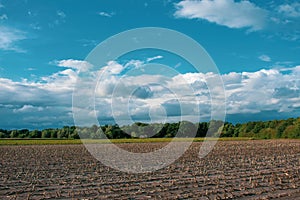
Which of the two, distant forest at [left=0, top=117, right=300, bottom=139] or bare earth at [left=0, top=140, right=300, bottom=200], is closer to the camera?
bare earth at [left=0, top=140, right=300, bottom=200]

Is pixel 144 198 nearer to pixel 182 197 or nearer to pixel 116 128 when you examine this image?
pixel 182 197

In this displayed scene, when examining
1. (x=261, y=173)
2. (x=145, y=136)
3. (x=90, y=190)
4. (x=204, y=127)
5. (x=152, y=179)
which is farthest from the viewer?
(x=204, y=127)

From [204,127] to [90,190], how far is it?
99.5 meters

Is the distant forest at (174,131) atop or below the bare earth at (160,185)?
atop

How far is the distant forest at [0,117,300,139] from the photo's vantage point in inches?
3111

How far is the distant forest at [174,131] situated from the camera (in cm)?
7901

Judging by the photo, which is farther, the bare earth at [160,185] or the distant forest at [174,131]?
the distant forest at [174,131]

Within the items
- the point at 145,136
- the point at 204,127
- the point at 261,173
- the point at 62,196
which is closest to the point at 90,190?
the point at 62,196

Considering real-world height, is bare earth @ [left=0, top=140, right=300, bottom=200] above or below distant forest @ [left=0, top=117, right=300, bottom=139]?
below

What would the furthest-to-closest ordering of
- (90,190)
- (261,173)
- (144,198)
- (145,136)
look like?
(145,136) < (261,173) < (90,190) < (144,198)

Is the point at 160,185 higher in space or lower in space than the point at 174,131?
lower

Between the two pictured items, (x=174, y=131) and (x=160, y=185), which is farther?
(x=174, y=131)

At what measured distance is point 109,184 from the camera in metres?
14.4

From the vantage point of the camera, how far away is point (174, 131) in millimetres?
96812
